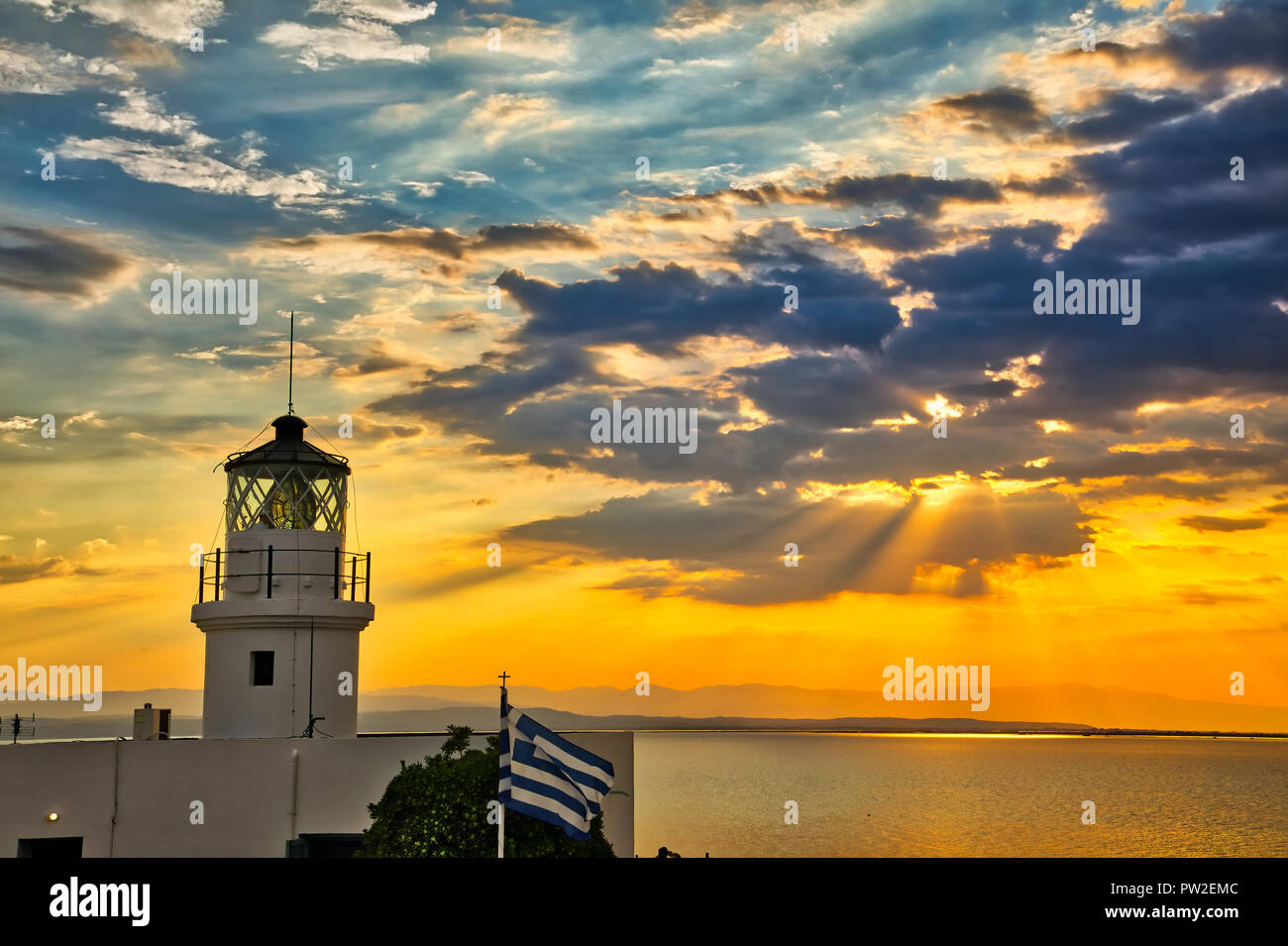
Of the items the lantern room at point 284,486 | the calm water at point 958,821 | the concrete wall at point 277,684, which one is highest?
the lantern room at point 284,486

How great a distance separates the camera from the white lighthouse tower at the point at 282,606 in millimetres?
30688

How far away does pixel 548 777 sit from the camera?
65.1 feet

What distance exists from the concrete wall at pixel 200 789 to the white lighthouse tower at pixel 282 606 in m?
2.33

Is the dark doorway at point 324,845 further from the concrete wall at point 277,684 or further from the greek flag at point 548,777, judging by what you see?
the greek flag at point 548,777

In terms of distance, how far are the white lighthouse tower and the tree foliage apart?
6.73 metres

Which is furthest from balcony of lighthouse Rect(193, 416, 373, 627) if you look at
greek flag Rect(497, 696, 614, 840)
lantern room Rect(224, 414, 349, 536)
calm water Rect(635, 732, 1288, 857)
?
calm water Rect(635, 732, 1288, 857)

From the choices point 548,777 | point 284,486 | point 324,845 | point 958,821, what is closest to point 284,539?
point 284,486

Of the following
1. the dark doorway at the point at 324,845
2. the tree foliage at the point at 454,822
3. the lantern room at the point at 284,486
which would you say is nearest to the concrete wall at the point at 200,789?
the dark doorway at the point at 324,845

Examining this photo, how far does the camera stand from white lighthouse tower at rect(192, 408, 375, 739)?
101ft

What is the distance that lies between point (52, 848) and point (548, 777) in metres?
14.7

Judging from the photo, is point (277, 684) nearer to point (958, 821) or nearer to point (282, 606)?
point (282, 606)
